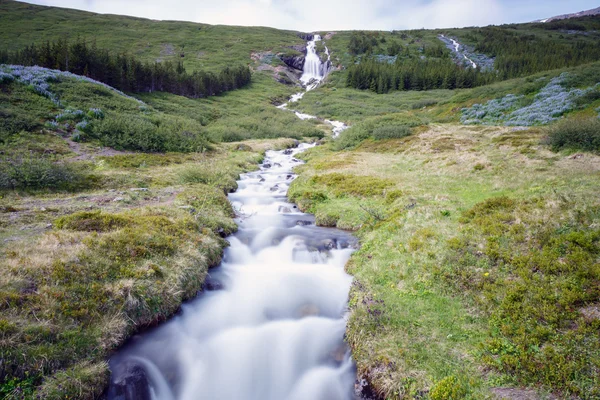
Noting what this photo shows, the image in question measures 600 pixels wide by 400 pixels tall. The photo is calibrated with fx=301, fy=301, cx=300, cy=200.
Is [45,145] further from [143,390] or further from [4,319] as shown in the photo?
[143,390]

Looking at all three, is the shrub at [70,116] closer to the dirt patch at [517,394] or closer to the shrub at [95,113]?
the shrub at [95,113]

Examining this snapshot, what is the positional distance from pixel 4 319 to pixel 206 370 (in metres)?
3.99

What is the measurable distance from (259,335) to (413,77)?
97.1m

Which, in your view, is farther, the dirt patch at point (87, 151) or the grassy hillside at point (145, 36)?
the grassy hillside at point (145, 36)

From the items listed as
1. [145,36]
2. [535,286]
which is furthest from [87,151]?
[145,36]

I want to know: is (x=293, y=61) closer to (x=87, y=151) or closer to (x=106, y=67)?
(x=106, y=67)

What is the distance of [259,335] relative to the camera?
26.8 feet

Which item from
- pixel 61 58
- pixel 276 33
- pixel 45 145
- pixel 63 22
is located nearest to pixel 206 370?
pixel 45 145

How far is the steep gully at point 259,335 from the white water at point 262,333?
23mm

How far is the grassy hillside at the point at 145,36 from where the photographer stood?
103 m

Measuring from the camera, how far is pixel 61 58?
4438 cm

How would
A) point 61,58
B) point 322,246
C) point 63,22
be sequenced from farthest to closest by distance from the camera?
point 63,22 → point 61,58 → point 322,246

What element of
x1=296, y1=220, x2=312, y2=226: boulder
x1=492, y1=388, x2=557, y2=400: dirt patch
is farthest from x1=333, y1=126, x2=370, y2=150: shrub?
x1=492, y1=388, x2=557, y2=400: dirt patch

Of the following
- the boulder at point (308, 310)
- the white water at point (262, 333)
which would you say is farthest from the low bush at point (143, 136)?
the boulder at point (308, 310)
